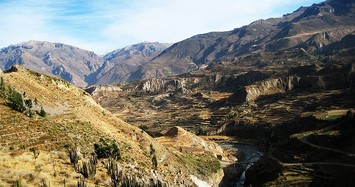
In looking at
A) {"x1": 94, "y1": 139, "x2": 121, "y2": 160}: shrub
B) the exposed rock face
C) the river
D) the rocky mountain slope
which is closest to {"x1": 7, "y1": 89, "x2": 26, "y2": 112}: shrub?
the rocky mountain slope

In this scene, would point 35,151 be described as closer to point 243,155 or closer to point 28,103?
point 28,103

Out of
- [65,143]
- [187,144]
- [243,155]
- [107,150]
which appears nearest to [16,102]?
[65,143]

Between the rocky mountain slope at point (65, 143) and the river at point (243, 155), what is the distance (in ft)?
49.7

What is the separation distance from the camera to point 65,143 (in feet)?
237

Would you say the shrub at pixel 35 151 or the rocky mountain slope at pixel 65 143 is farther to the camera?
the shrub at pixel 35 151

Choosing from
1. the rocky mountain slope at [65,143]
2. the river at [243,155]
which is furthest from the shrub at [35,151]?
the river at [243,155]

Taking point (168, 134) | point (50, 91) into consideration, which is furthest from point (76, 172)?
point (168, 134)

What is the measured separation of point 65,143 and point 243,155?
95.8 meters

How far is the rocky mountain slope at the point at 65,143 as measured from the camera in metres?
58.9

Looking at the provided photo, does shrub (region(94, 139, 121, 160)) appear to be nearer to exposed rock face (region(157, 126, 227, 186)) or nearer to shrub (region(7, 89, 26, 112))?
shrub (region(7, 89, 26, 112))

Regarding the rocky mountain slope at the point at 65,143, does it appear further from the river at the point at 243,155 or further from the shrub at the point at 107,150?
the river at the point at 243,155

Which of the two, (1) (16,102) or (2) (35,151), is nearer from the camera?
(2) (35,151)

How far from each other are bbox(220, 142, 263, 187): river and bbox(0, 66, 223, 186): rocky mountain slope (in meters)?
15.1

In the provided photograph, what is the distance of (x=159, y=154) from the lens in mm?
102625
